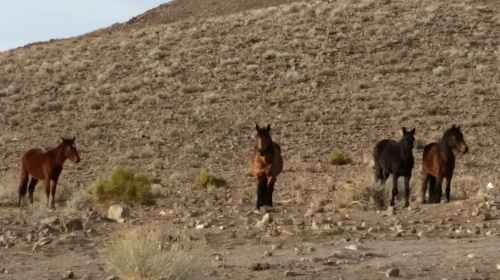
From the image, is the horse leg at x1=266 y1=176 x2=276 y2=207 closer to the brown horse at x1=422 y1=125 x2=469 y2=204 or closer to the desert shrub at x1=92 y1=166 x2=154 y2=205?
the brown horse at x1=422 y1=125 x2=469 y2=204

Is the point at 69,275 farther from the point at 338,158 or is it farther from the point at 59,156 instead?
A: the point at 338,158

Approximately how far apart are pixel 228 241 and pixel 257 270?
290 cm

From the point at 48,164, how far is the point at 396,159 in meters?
7.65

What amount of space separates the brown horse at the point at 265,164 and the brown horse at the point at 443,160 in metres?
3.25

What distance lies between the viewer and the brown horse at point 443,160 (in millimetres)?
20000

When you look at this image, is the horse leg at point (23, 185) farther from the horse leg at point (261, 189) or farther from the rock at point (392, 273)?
the rock at point (392, 273)

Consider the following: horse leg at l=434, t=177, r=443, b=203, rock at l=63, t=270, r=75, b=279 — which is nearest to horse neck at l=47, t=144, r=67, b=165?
horse leg at l=434, t=177, r=443, b=203

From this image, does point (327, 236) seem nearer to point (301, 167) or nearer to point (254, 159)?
point (254, 159)

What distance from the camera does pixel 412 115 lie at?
36750 mm

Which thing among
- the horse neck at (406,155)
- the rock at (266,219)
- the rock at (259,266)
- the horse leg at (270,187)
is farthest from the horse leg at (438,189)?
the rock at (259,266)

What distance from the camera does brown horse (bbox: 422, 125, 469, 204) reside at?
65.6 ft

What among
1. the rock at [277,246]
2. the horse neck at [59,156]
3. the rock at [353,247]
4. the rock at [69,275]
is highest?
the horse neck at [59,156]

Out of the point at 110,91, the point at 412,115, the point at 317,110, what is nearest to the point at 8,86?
the point at 110,91

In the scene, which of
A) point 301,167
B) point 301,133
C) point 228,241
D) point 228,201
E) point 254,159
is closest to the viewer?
point 228,241
